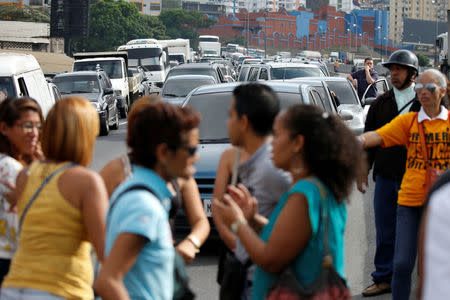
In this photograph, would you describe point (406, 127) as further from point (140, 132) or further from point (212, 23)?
point (212, 23)

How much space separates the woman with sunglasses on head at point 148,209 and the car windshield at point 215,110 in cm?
552

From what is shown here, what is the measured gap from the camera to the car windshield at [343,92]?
57.6 ft

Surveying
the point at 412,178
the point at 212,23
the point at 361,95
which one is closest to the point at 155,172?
the point at 412,178

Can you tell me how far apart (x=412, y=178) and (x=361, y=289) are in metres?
1.56

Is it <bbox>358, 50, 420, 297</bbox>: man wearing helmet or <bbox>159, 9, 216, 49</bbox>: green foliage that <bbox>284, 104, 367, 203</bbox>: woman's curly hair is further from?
<bbox>159, 9, 216, 49</bbox>: green foliage

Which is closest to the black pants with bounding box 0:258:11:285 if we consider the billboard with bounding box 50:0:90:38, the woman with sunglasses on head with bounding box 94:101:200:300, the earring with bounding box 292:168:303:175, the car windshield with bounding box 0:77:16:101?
the woman with sunglasses on head with bounding box 94:101:200:300

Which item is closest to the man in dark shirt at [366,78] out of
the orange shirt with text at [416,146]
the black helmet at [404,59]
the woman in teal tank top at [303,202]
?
the black helmet at [404,59]

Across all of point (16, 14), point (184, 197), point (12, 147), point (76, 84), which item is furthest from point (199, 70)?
point (16, 14)

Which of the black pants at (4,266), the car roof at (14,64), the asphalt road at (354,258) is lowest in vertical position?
the asphalt road at (354,258)

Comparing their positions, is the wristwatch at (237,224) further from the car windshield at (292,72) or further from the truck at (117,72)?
the truck at (117,72)

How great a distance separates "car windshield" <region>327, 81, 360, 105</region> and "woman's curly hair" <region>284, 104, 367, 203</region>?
14285 mm

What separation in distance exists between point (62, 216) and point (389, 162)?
3.61 meters

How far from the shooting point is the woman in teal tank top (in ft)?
10.1

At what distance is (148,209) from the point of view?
2891 mm
